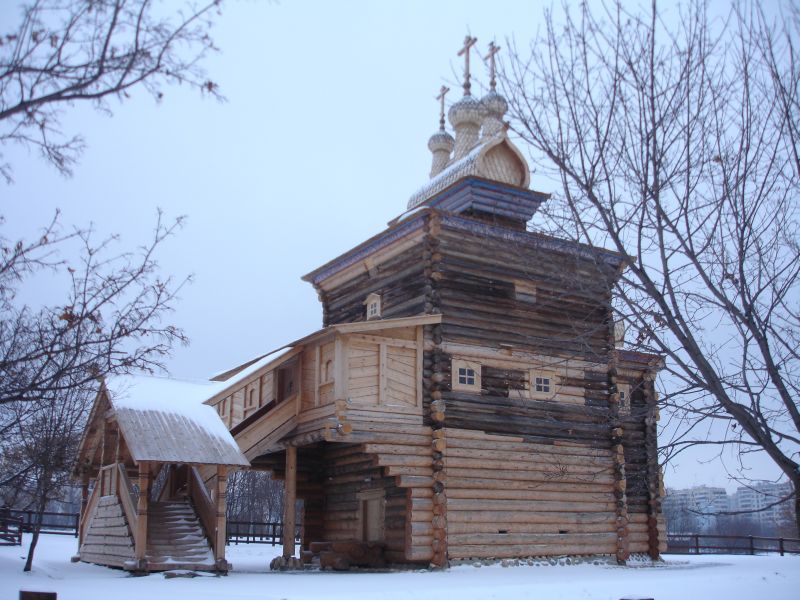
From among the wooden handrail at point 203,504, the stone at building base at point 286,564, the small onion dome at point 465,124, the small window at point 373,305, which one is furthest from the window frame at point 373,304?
the small onion dome at point 465,124

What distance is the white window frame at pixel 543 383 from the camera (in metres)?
23.1

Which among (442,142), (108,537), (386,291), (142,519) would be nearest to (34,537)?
(108,537)

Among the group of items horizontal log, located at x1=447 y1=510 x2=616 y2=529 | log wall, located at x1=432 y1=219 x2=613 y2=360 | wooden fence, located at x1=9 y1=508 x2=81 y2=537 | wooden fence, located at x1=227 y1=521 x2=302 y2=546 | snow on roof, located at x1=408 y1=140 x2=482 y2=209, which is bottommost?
wooden fence, located at x1=227 y1=521 x2=302 y2=546

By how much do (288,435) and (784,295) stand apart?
15.4 meters

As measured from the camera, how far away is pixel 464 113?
30.4 metres

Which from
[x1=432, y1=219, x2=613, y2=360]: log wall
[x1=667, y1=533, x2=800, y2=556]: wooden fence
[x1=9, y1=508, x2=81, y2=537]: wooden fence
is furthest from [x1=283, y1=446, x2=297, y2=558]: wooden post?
[x1=667, y1=533, x2=800, y2=556]: wooden fence

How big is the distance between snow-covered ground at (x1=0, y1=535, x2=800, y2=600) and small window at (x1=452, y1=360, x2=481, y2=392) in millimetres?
4595

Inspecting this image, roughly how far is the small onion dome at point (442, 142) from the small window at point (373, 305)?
10.2m

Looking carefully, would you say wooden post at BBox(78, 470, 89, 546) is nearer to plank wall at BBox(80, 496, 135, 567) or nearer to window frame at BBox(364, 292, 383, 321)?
plank wall at BBox(80, 496, 135, 567)

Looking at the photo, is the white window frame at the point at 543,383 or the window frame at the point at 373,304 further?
the window frame at the point at 373,304

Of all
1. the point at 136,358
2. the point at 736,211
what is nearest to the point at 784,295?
the point at 736,211

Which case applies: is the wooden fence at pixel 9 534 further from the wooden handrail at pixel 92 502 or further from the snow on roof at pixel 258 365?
the snow on roof at pixel 258 365

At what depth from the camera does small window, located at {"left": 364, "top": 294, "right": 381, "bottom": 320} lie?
80.0 ft

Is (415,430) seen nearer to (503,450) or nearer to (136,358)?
(503,450)
